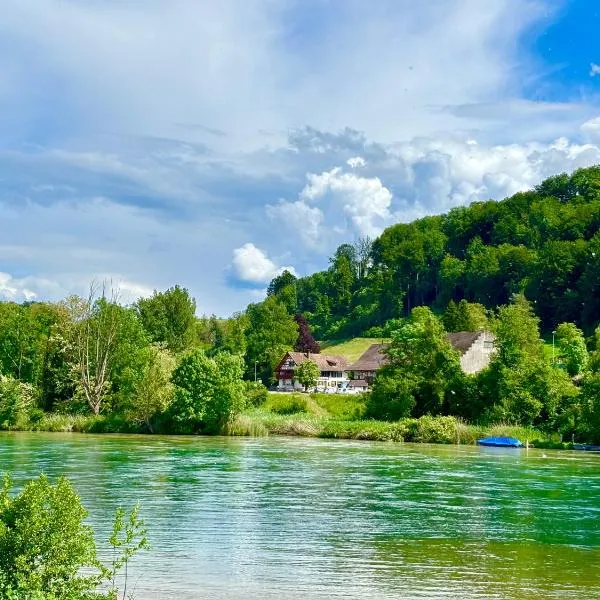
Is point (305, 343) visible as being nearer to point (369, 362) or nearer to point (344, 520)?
point (369, 362)

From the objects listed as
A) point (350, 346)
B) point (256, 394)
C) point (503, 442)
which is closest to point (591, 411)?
point (503, 442)

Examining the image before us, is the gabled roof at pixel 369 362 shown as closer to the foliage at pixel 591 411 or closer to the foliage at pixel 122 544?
the foliage at pixel 591 411

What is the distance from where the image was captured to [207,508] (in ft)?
105

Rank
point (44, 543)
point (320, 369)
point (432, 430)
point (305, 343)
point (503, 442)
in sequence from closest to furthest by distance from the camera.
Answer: point (44, 543), point (503, 442), point (432, 430), point (320, 369), point (305, 343)

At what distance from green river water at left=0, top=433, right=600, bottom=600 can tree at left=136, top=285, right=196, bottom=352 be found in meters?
73.9

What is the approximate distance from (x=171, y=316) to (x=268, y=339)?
2140 centimetres

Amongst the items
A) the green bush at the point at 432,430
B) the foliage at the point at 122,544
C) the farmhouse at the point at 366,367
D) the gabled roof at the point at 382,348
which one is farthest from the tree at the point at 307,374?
the foliage at the point at 122,544

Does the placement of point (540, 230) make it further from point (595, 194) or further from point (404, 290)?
point (404, 290)

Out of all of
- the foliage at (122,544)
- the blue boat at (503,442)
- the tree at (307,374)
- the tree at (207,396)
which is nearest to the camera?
the foliage at (122,544)

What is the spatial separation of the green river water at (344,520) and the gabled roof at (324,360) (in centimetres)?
8418

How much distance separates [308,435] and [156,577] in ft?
209

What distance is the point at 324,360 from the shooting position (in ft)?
493

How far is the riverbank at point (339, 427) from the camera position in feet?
256

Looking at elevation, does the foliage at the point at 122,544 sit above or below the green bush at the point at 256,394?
below
